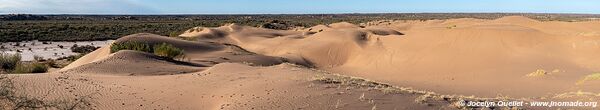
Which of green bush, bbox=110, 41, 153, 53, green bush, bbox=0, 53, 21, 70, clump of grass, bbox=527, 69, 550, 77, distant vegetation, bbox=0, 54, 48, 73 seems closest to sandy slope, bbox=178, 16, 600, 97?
clump of grass, bbox=527, 69, 550, 77

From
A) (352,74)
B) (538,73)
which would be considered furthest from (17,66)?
(538,73)

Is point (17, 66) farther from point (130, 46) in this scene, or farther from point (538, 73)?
point (538, 73)

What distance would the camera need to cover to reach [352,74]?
84.9 ft

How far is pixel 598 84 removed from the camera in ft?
57.5

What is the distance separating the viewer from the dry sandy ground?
1290 centimetres

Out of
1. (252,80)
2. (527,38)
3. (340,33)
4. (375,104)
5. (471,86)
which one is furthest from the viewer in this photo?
(340,33)

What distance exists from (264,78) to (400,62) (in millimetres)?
12673

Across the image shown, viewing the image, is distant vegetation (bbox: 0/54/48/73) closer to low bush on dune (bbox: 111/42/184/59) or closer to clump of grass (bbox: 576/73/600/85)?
low bush on dune (bbox: 111/42/184/59)

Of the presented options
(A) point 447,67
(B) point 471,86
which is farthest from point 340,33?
(B) point 471,86

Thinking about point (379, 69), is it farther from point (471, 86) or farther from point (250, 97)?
point (250, 97)

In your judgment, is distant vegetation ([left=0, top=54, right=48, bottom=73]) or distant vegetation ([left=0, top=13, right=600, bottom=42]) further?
distant vegetation ([left=0, top=13, right=600, bottom=42])

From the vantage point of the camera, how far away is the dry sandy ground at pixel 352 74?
12.9 meters

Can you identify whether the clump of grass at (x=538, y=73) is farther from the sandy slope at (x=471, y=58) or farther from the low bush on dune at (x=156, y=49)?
the low bush on dune at (x=156, y=49)

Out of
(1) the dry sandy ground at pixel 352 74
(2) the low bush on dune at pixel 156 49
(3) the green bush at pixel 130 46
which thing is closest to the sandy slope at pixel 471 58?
(1) the dry sandy ground at pixel 352 74
